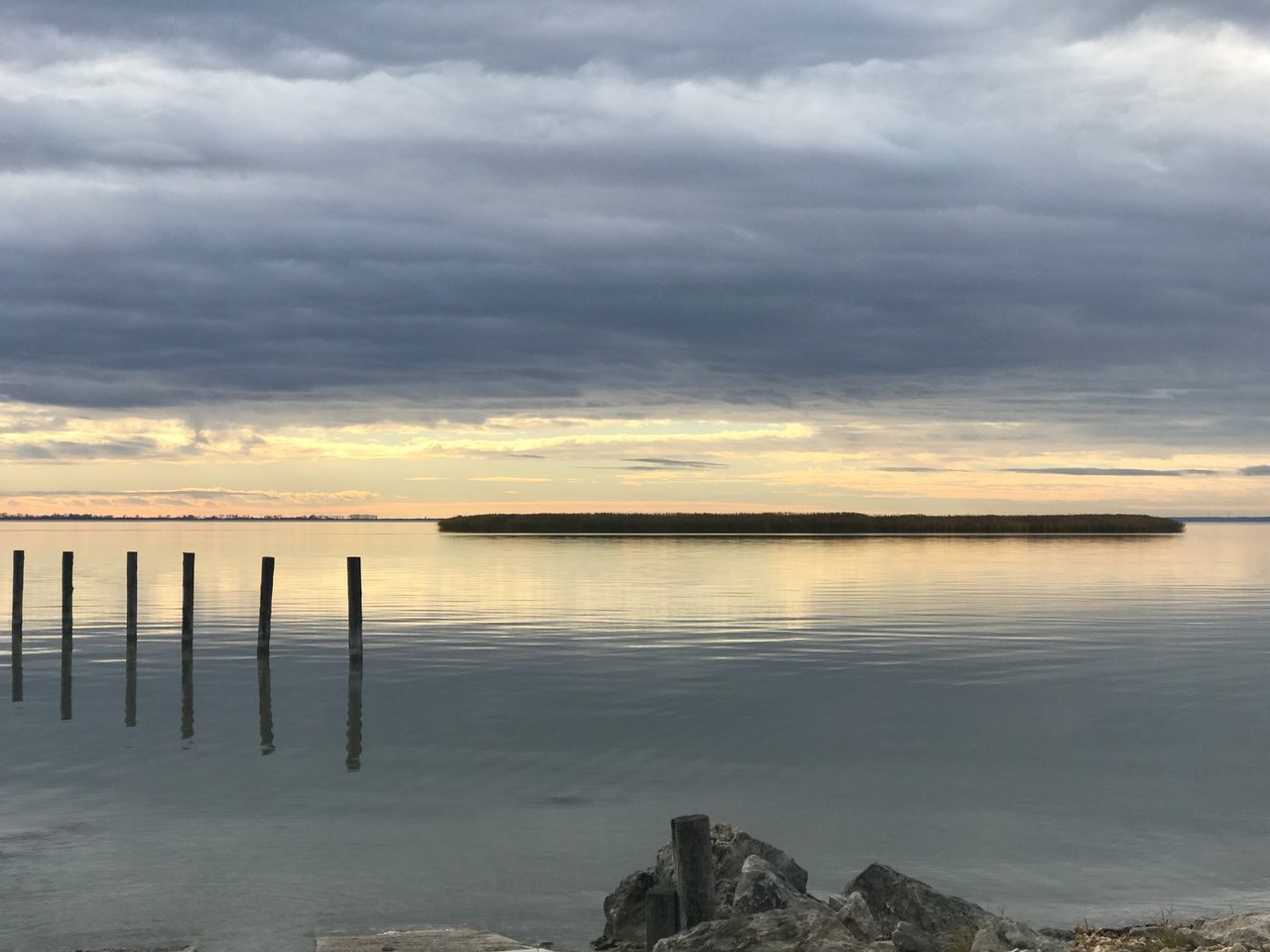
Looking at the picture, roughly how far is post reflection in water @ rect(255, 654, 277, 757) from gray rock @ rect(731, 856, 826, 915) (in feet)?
41.2

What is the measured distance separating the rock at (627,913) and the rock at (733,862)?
0.21m

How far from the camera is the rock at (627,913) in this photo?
465 inches

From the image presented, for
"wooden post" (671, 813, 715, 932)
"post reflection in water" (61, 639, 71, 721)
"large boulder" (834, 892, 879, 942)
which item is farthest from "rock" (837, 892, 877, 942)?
"post reflection in water" (61, 639, 71, 721)

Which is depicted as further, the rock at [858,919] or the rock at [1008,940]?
the rock at [858,919]

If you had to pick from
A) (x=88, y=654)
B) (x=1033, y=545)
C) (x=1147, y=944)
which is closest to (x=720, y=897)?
(x=1147, y=944)

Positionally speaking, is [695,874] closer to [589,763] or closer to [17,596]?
[589,763]

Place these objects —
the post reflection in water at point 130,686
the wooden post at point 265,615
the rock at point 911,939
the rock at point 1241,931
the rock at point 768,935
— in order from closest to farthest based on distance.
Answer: the rock at point 768,935 → the rock at point 1241,931 → the rock at point 911,939 → the post reflection in water at point 130,686 → the wooden post at point 265,615

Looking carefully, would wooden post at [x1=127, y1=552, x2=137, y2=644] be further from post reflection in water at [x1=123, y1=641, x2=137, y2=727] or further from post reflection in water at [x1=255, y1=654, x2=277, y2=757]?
post reflection in water at [x1=255, y1=654, x2=277, y2=757]

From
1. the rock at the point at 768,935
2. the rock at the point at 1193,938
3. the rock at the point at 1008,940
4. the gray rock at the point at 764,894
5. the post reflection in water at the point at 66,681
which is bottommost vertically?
the post reflection in water at the point at 66,681

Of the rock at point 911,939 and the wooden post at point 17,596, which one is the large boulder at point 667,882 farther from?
the wooden post at point 17,596

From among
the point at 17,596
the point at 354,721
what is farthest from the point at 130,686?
the point at 17,596

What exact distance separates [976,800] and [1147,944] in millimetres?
7246

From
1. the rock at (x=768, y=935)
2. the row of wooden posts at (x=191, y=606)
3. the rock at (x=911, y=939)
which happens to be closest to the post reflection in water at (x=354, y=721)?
the row of wooden posts at (x=191, y=606)

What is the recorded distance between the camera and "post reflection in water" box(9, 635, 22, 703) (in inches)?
1133
